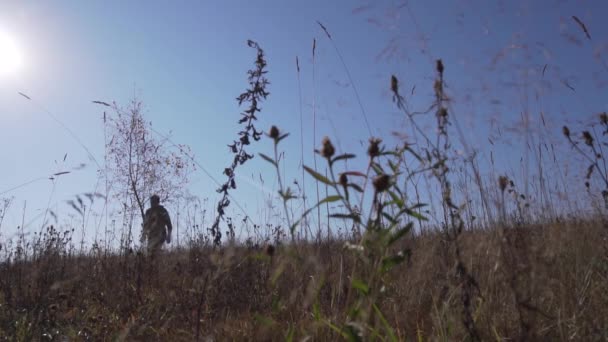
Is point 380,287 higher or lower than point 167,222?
lower

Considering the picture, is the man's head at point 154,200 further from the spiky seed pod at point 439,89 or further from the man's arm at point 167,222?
the spiky seed pod at point 439,89

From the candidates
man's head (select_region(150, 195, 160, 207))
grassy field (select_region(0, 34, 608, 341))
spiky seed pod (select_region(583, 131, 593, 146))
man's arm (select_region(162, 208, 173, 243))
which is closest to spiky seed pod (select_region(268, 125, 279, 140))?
grassy field (select_region(0, 34, 608, 341))

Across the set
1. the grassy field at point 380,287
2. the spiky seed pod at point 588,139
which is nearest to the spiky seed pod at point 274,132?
the grassy field at point 380,287

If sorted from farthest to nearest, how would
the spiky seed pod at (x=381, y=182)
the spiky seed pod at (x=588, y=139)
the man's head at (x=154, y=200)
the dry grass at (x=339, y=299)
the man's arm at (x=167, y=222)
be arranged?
the man's head at (x=154, y=200) < the man's arm at (x=167, y=222) < the spiky seed pod at (x=588, y=139) < the dry grass at (x=339, y=299) < the spiky seed pod at (x=381, y=182)

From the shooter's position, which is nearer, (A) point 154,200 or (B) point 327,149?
(B) point 327,149

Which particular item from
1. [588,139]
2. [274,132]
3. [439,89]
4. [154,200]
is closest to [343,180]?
[274,132]

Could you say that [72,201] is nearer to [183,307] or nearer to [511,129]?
Result: [183,307]

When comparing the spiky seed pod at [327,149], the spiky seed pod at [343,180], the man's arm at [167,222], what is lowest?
the spiky seed pod at [343,180]

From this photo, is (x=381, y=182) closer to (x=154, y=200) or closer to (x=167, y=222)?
(x=167, y=222)

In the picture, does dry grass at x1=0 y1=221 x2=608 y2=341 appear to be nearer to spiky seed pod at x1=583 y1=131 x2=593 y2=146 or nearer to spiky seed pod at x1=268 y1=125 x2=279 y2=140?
spiky seed pod at x1=268 y1=125 x2=279 y2=140

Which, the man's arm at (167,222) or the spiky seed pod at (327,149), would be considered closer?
the spiky seed pod at (327,149)

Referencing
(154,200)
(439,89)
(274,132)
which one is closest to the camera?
(274,132)

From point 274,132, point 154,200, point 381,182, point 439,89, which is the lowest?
point 381,182

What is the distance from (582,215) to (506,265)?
2811 millimetres
